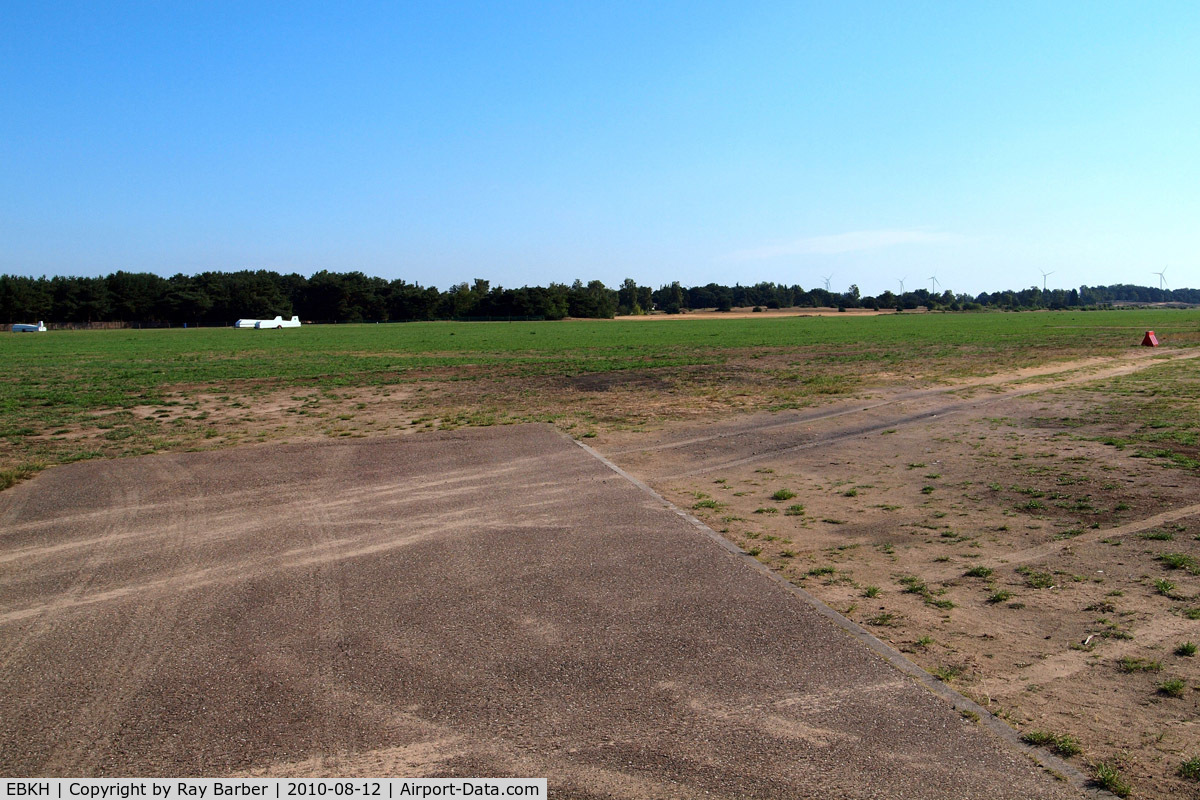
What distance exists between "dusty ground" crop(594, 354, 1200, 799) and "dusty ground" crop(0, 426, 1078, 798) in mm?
643

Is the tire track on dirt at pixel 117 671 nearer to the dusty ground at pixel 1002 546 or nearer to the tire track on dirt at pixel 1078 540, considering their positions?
the dusty ground at pixel 1002 546

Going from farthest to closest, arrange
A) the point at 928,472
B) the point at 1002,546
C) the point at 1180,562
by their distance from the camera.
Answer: the point at 928,472
the point at 1002,546
the point at 1180,562

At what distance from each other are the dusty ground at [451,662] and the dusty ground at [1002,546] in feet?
2.11

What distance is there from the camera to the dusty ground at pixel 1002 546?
4457 millimetres

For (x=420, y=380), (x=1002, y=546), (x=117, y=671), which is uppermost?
(x=420, y=380)

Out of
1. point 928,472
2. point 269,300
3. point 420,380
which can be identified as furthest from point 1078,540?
point 269,300

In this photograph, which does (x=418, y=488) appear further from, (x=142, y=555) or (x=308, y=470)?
(x=142, y=555)

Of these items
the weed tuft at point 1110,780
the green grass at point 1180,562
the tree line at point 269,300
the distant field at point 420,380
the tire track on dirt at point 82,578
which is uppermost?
the tree line at point 269,300

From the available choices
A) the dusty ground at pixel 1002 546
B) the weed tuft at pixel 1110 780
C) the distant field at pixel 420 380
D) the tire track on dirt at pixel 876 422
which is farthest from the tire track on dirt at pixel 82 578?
the tire track on dirt at pixel 876 422

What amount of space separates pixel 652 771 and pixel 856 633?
2254 mm

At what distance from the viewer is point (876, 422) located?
15656 mm

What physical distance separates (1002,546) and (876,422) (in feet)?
27.7

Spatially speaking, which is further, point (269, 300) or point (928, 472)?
point (269, 300)

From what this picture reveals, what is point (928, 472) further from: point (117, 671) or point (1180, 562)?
point (117, 671)
